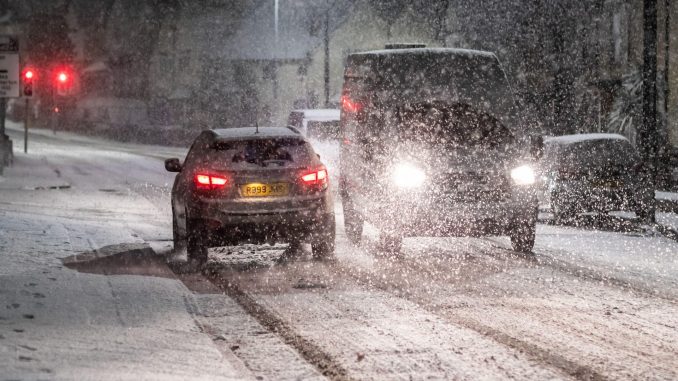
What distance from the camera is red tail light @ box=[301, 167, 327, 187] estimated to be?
Answer: 38.6 ft

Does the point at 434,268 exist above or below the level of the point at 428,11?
below

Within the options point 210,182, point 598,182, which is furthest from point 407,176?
point 598,182

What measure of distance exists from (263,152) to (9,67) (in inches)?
632

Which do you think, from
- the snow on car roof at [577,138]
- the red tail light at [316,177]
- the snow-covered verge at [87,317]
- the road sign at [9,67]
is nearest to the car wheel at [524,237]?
the red tail light at [316,177]

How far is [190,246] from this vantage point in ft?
38.2

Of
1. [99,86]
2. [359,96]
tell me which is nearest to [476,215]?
[359,96]

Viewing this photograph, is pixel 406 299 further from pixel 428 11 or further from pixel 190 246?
pixel 428 11

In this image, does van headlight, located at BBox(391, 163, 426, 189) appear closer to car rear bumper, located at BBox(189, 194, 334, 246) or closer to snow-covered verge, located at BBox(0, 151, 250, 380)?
car rear bumper, located at BBox(189, 194, 334, 246)

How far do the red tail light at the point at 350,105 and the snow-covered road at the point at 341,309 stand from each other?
6.14ft

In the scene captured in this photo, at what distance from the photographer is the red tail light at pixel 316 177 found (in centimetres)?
1177

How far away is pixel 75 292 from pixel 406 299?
10.0ft

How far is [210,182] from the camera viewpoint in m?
11.5

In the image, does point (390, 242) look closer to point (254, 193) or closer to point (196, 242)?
point (254, 193)

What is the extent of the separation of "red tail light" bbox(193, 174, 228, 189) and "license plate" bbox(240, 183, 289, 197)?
0.77ft
